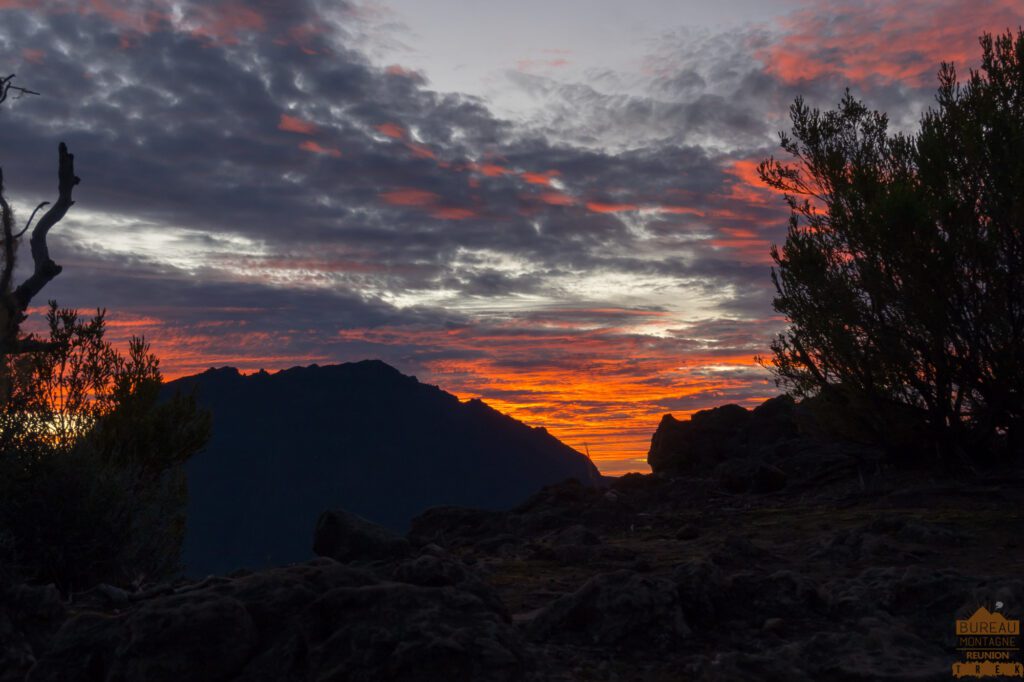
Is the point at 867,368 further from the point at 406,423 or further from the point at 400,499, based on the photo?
the point at 406,423

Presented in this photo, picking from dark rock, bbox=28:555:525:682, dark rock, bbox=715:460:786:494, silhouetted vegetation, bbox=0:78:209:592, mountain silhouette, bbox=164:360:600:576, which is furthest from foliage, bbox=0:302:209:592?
mountain silhouette, bbox=164:360:600:576

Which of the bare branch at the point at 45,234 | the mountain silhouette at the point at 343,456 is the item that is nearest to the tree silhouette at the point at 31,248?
the bare branch at the point at 45,234

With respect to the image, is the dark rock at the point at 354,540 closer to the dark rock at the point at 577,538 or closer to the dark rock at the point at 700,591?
the dark rock at the point at 577,538

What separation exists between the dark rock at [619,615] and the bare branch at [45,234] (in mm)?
16048

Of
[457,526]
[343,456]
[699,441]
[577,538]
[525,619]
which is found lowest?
[343,456]

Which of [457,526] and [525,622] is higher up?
[525,622]

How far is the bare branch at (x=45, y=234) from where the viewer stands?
686 inches

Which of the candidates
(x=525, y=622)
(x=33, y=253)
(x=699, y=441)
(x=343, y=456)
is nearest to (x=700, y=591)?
(x=525, y=622)

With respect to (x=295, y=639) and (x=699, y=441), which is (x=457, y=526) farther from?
(x=699, y=441)

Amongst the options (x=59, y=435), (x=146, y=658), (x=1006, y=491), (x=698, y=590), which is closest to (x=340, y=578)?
(x=146, y=658)

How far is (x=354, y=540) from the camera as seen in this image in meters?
9.58

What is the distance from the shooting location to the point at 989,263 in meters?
14.9

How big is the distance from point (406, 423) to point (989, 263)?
563 ft

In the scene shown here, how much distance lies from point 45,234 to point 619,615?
16962 mm
